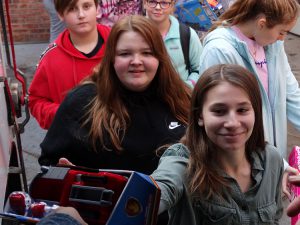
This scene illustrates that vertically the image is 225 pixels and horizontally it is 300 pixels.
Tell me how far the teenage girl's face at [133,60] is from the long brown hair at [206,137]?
482mm

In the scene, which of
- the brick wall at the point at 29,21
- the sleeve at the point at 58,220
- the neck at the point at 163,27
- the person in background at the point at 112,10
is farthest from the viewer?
the brick wall at the point at 29,21

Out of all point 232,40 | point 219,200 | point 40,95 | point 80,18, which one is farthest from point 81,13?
point 219,200

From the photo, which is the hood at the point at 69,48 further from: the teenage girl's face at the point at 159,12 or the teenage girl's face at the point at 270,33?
the teenage girl's face at the point at 270,33

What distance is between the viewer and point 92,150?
8.14 ft

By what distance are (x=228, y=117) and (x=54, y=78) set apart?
5.03 feet

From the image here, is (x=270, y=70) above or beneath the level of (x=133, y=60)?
beneath

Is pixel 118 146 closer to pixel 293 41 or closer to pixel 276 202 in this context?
pixel 276 202

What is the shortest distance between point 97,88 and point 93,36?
0.89 meters

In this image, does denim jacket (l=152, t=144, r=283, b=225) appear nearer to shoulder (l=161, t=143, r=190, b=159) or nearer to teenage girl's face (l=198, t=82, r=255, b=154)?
shoulder (l=161, t=143, r=190, b=159)

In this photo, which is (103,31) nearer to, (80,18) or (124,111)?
(80,18)

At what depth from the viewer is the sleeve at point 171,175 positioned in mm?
1759

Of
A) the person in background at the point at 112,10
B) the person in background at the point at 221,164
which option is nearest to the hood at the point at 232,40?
the person in background at the point at 221,164

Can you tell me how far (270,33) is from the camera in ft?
9.38

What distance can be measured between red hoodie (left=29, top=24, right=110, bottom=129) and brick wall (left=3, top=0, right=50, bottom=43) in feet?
21.2
